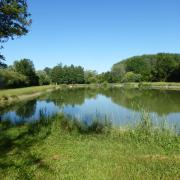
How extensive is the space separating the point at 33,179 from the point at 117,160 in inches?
99.4

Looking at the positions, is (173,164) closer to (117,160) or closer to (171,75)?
(117,160)

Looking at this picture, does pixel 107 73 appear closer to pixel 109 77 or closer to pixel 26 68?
pixel 109 77

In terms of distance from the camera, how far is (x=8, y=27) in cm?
1537

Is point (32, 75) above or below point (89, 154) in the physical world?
above

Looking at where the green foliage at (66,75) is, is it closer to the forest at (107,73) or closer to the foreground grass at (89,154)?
the forest at (107,73)

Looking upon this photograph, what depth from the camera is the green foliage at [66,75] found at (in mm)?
118375

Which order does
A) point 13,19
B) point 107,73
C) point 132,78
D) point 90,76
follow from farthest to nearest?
point 90,76 → point 107,73 → point 132,78 → point 13,19

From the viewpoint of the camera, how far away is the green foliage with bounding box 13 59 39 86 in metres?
76.4

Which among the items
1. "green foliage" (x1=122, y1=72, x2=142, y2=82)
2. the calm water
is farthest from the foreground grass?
"green foliage" (x1=122, y1=72, x2=142, y2=82)

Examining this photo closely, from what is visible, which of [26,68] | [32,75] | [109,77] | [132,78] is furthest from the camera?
[109,77]

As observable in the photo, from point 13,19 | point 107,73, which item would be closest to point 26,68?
point 107,73

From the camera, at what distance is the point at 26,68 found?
256ft

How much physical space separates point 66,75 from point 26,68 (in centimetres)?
4234

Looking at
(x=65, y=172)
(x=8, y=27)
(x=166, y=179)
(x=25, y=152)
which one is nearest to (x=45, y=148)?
(x=25, y=152)
